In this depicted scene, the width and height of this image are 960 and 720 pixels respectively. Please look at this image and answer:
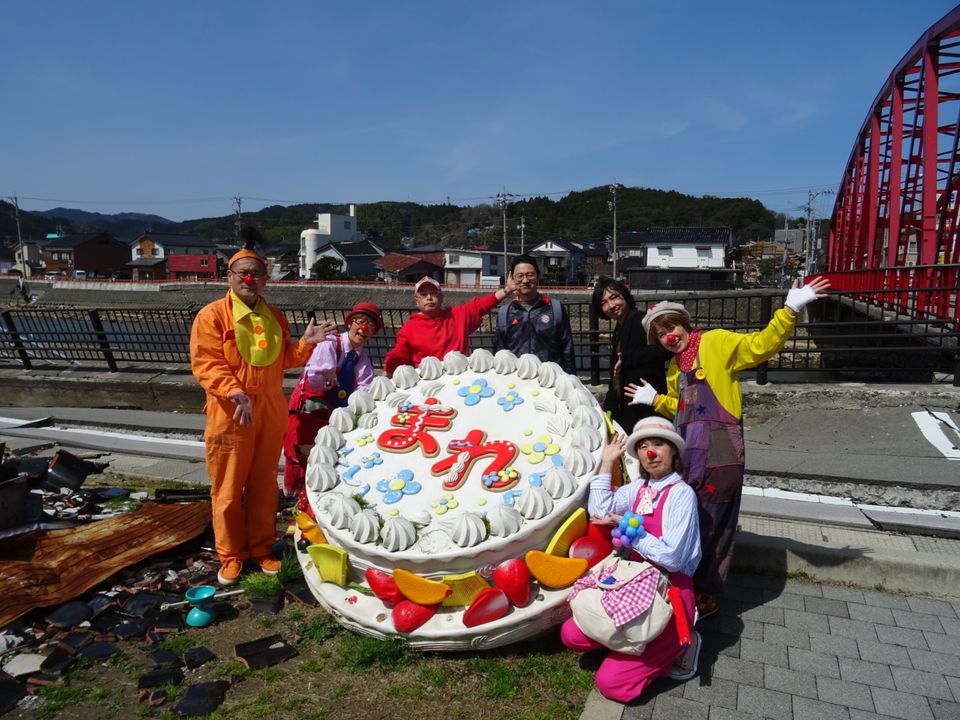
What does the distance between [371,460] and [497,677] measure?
4.42ft

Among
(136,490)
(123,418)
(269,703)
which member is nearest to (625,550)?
(269,703)

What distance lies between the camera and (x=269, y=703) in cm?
290

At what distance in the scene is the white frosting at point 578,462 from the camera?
10.7 ft

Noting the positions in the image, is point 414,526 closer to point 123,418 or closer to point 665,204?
point 123,418

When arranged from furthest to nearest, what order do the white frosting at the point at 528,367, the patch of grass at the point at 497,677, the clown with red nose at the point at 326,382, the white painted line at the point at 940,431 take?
the white painted line at the point at 940,431 → the clown with red nose at the point at 326,382 → the white frosting at the point at 528,367 → the patch of grass at the point at 497,677

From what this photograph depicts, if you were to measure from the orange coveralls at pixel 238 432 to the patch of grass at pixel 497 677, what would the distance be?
6.35 ft

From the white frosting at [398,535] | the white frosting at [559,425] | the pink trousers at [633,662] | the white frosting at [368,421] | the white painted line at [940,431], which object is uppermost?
the white frosting at [559,425]

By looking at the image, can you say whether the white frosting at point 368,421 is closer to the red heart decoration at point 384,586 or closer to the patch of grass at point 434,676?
the red heart decoration at point 384,586

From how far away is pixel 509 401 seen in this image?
151 inches

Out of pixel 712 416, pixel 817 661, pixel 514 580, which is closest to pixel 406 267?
pixel 712 416

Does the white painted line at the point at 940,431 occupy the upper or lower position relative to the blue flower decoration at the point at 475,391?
lower

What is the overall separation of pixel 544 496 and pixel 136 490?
474 cm

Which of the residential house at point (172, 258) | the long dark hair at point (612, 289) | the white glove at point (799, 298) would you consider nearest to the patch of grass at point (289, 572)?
the long dark hair at point (612, 289)

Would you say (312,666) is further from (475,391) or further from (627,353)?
(627,353)
